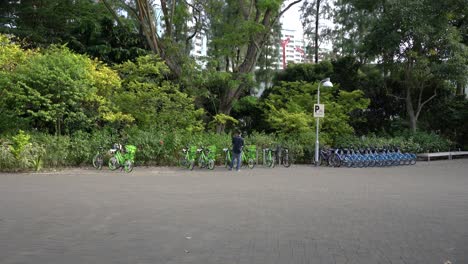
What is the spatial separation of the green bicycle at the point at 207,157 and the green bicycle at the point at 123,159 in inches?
120

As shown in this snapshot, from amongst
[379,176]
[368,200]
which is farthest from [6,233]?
[379,176]

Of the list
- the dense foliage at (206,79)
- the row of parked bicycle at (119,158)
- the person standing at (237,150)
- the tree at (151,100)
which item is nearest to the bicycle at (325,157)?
the dense foliage at (206,79)

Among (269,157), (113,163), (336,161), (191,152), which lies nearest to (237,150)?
(191,152)

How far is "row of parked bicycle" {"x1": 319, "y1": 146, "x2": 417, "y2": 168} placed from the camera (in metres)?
22.6

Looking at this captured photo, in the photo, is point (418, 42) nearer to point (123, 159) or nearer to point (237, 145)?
point (237, 145)

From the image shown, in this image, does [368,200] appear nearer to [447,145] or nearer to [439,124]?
[447,145]

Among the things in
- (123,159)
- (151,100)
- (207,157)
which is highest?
(151,100)

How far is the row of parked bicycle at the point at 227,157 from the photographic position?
19.8m

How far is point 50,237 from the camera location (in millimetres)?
7074

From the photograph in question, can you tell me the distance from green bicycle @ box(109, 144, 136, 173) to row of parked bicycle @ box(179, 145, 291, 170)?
2.47 m

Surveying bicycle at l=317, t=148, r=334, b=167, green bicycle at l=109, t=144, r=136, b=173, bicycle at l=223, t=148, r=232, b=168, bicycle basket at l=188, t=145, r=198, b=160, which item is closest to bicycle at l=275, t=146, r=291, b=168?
bicycle at l=317, t=148, r=334, b=167

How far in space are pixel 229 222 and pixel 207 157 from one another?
11808 mm

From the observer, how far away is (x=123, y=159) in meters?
18.2

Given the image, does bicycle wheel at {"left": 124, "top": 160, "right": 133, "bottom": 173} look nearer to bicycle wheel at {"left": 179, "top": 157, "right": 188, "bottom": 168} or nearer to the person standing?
bicycle wheel at {"left": 179, "top": 157, "right": 188, "bottom": 168}
